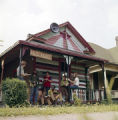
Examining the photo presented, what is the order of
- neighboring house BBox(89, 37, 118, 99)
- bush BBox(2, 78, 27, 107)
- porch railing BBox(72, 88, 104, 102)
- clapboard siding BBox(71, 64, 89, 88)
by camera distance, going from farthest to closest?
neighboring house BBox(89, 37, 118, 99)
clapboard siding BBox(71, 64, 89, 88)
porch railing BBox(72, 88, 104, 102)
bush BBox(2, 78, 27, 107)

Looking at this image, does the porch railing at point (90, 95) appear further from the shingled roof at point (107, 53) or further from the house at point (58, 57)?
the shingled roof at point (107, 53)

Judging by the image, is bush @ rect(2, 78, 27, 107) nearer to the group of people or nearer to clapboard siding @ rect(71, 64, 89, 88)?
the group of people

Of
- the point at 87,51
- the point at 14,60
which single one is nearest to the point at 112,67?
the point at 87,51

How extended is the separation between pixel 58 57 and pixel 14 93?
5.91m

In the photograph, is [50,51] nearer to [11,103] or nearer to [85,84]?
[11,103]

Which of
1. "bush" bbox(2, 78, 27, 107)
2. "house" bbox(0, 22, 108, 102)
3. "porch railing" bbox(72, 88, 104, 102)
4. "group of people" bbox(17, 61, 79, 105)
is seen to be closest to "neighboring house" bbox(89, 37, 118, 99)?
"house" bbox(0, 22, 108, 102)

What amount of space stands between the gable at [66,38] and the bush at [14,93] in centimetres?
550

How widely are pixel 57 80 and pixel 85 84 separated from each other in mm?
2979

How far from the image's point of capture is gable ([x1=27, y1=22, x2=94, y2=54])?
13.4m

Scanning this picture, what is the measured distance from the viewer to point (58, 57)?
12773 millimetres

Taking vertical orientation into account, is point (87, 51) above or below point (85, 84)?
above

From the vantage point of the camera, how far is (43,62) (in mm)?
12008

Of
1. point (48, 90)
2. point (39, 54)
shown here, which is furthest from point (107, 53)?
point (39, 54)

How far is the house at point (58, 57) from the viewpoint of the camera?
34.3 feet
